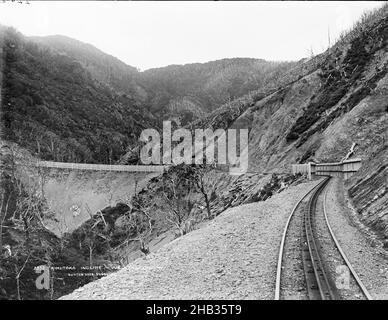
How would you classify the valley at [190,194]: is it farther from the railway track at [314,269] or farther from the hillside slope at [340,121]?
the railway track at [314,269]

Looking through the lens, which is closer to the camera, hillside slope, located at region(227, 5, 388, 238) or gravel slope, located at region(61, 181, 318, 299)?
gravel slope, located at region(61, 181, 318, 299)

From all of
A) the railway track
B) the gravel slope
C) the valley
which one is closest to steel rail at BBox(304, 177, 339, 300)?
the railway track

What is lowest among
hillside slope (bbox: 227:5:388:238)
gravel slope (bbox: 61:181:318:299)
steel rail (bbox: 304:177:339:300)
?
gravel slope (bbox: 61:181:318:299)

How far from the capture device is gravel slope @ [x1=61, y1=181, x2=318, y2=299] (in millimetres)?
8969

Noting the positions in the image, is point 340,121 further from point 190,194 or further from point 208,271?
point 208,271

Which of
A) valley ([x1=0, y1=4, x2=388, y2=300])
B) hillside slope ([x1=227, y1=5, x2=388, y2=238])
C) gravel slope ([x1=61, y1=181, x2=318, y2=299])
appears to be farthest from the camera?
hillside slope ([x1=227, y1=5, x2=388, y2=238])

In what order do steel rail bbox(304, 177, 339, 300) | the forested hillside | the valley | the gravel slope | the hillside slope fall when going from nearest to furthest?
steel rail bbox(304, 177, 339, 300) → the gravel slope → the valley → the hillside slope → the forested hillside

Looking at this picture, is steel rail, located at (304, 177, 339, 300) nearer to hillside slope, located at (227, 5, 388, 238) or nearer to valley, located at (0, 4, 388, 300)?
valley, located at (0, 4, 388, 300)

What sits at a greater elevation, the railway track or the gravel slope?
the railway track

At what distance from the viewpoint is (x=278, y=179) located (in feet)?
117

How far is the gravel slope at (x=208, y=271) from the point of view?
29.4ft
